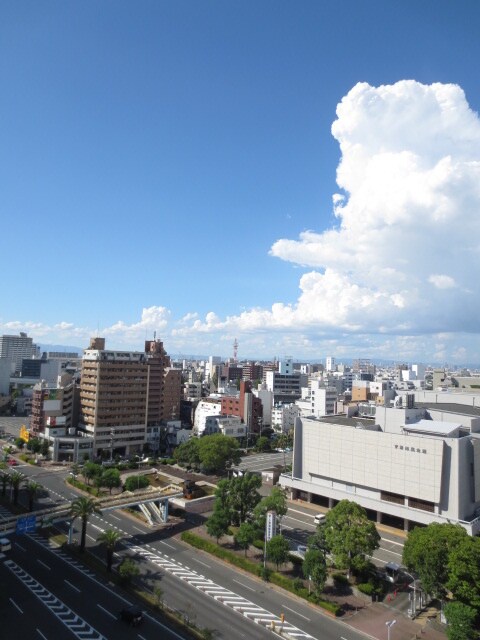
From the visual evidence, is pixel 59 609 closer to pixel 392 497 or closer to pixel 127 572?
pixel 127 572

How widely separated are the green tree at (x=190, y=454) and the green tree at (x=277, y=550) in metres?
42.4

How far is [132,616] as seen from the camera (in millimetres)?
36344

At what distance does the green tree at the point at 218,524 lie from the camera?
51341 millimetres

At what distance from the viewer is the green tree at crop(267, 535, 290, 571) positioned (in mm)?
44938

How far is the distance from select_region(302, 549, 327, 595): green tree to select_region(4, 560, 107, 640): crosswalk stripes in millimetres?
18008

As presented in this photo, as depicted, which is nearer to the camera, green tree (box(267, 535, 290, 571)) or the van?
green tree (box(267, 535, 290, 571))

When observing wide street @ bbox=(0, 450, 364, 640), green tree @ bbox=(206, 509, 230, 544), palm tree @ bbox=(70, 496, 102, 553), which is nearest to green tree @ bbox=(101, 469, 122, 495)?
wide street @ bbox=(0, 450, 364, 640)

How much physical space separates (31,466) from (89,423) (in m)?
13.5

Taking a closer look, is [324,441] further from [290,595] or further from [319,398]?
[319,398]

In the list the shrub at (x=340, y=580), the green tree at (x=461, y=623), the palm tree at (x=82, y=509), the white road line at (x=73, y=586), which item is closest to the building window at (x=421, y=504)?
the shrub at (x=340, y=580)

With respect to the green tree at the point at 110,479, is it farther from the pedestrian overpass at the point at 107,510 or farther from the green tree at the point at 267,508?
the green tree at the point at 267,508

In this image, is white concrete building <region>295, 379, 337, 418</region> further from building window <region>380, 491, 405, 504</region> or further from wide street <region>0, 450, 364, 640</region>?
wide street <region>0, 450, 364, 640</region>

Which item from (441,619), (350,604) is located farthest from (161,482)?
(441,619)

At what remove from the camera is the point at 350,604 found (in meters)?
41.4
